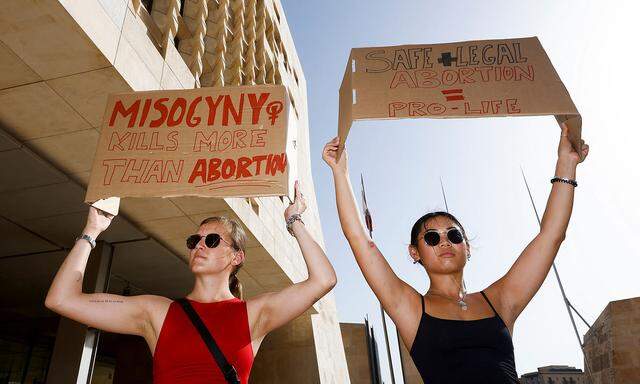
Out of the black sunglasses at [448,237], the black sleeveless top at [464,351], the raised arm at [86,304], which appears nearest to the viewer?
the black sleeveless top at [464,351]

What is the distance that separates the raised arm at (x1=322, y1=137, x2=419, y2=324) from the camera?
2.41 m

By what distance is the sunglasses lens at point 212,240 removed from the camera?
2666 millimetres

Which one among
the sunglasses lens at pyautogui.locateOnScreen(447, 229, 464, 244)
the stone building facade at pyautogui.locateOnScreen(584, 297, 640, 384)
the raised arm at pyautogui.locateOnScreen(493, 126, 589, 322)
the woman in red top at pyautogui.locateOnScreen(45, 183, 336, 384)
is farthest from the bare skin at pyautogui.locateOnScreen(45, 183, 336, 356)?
the stone building facade at pyautogui.locateOnScreen(584, 297, 640, 384)

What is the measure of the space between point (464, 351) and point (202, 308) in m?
1.40

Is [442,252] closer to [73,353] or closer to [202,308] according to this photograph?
[202,308]

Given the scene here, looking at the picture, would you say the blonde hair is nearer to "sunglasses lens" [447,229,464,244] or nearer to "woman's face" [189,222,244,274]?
"woman's face" [189,222,244,274]

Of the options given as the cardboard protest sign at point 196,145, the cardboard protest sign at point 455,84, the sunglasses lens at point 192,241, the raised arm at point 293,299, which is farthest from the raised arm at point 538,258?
the sunglasses lens at point 192,241

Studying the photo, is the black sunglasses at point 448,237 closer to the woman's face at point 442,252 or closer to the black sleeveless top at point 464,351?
the woman's face at point 442,252

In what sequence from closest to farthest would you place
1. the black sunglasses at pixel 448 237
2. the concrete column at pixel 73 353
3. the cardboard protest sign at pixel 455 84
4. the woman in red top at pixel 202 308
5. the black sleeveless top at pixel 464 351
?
the black sleeveless top at pixel 464 351, the woman in red top at pixel 202 308, the black sunglasses at pixel 448 237, the cardboard protest sign at pixel 455 84, the concrete column at pixel 73 353

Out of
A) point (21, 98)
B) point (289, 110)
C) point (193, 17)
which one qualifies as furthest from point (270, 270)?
point (289, 110)

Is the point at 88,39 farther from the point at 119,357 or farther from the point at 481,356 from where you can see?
the point at 119,357

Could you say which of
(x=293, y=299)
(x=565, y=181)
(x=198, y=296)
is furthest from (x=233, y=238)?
(x=565, y=181)

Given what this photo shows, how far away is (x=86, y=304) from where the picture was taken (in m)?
2.39

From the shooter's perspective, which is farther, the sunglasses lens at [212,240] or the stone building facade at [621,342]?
the stone building facade at [621,342]
